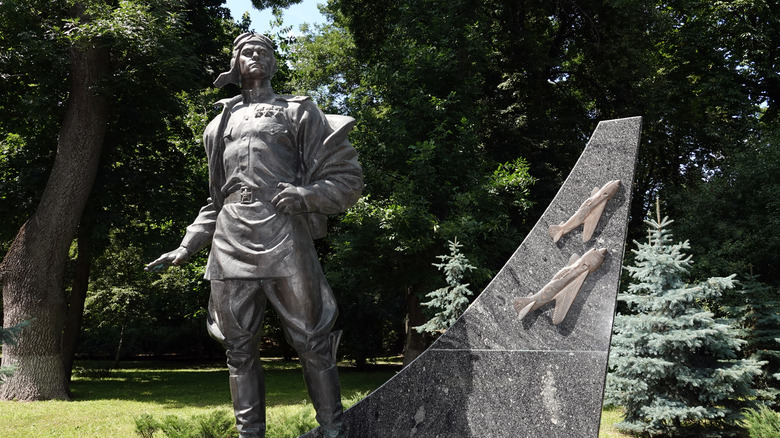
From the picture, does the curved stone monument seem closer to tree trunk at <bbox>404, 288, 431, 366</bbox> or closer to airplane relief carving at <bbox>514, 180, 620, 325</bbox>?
airplane relief carving at <bbox>514, 180, 620, 325</bbox>

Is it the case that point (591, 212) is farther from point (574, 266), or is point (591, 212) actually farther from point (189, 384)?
point (189, 384)

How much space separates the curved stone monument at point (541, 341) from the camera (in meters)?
3.95

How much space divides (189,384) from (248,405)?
14706 millimetres

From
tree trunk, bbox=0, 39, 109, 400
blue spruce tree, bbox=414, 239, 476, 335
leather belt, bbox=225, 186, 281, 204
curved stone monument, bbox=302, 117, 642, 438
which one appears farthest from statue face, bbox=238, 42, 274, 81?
tree trunk, bbox=0, 39, 109, 400

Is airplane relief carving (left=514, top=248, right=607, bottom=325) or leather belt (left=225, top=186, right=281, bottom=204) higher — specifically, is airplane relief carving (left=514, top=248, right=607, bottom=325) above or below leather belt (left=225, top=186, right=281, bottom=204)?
below

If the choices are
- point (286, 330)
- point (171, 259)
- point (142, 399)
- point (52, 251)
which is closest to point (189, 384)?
point (142, 399)

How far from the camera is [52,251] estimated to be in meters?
12.2

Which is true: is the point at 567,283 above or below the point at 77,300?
below

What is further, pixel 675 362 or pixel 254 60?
pixel 675 362

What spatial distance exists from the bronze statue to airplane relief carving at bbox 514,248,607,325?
137 centimetres

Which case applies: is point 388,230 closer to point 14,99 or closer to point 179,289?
point 14,99

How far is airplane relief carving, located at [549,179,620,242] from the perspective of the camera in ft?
13.7

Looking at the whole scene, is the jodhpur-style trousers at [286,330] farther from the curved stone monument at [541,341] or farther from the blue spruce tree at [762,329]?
the blue spruce tree at [762,329]

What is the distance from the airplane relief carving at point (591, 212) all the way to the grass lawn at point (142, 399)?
3.75 meters
